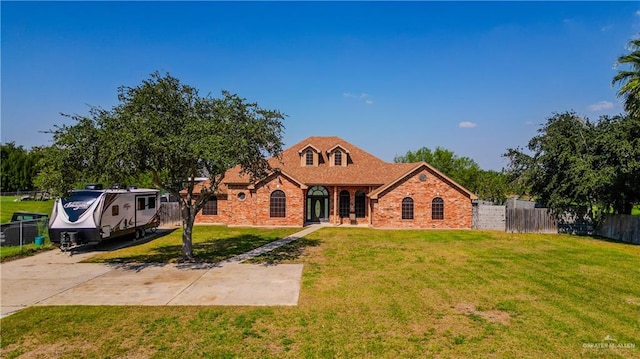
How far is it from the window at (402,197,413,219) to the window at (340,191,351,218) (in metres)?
4.54

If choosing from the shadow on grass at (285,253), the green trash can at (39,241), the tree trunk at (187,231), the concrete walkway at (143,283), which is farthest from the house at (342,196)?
the concrete walkway at (143,283)

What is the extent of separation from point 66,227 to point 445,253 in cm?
1830

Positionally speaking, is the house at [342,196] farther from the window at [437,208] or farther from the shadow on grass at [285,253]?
the shadow on grass at [285,253]

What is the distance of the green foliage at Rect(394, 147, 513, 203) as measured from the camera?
4828cm

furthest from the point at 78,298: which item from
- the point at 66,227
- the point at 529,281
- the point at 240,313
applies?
the point at 529,281

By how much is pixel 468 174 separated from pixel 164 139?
4789 centimetres

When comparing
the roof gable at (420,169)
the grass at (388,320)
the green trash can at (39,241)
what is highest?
the roof gable at (420,169)

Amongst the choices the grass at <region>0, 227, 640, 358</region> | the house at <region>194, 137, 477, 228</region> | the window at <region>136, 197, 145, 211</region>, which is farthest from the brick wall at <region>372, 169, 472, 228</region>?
the window at <region>136, 197, 145, 211</region>

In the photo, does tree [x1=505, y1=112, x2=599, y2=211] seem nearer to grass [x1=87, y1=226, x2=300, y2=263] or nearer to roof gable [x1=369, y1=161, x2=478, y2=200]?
roof gable [x1=369, y1=161, x2=478, y2=200]

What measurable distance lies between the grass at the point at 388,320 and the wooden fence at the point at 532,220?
11.0 metres

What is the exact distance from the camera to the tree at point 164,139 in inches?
521

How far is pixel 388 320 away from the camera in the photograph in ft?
30.2

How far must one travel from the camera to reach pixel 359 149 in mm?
33500

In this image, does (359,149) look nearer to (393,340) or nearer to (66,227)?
(66,227)
